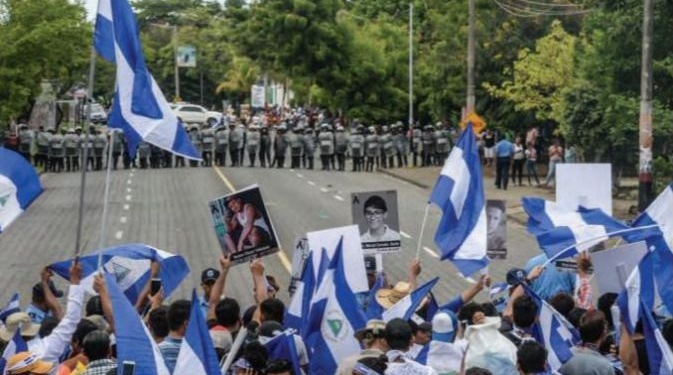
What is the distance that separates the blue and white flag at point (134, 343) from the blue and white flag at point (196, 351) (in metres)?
0.11

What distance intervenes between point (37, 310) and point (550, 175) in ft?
93.3

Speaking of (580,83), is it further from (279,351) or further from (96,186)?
(279,351)

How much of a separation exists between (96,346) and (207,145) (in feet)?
→ 130

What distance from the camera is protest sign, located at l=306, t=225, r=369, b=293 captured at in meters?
11.8

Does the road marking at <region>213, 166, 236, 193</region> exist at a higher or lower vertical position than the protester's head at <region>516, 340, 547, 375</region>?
lower

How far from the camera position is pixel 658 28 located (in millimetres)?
32094

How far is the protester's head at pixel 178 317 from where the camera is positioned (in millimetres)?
9312

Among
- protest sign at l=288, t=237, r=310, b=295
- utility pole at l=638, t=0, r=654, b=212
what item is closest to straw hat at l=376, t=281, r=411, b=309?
protest sign at l=288, t=237, r=310, b=295

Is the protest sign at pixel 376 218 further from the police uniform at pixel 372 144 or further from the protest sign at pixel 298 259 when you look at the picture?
the police uniform at pixel 372 144

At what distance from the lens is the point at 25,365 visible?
8.55 m

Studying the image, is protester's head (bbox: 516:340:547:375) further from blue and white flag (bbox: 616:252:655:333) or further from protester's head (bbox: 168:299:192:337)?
protester's head (bbox: 168:299:192:337)

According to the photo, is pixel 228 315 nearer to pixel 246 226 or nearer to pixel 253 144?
pixel 246 226

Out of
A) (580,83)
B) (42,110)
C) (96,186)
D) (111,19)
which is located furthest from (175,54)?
(111,19)

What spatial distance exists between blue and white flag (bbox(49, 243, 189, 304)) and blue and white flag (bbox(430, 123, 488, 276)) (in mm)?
2294
